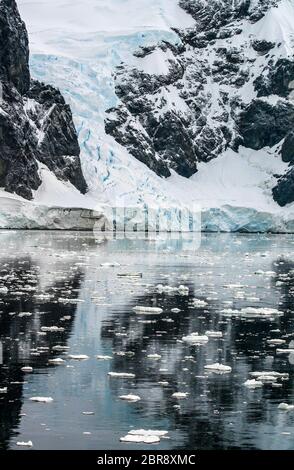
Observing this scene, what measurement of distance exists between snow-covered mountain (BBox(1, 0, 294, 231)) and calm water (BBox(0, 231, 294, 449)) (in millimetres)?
93289

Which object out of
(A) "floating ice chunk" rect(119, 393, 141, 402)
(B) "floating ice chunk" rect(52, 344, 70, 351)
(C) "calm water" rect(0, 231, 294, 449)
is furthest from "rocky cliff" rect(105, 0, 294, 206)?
(A) "floating ice chunk" rect(119, 393, 141, 402)

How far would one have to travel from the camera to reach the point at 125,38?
507ft

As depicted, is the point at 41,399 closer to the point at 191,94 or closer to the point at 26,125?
the point at 26,125

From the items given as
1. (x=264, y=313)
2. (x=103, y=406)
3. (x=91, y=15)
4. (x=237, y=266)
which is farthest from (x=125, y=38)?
(x=103, y=406)

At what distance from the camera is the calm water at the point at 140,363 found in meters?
14.9

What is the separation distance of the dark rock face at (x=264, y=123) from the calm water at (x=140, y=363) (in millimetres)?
143176

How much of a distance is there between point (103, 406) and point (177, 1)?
574ft

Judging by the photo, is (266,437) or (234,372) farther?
(234,372)

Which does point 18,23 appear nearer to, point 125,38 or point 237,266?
point 125,38

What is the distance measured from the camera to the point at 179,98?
581 feet

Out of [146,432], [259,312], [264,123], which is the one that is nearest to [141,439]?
[146,432]

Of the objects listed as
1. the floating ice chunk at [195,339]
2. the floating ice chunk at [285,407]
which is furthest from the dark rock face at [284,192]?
the floating ice chunk at [285,407]

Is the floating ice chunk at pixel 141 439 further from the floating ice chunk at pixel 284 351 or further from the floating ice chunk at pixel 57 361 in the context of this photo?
the floating ice chunk at pixel 284 351

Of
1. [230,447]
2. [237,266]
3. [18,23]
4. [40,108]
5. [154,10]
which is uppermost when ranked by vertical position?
[154,10]
